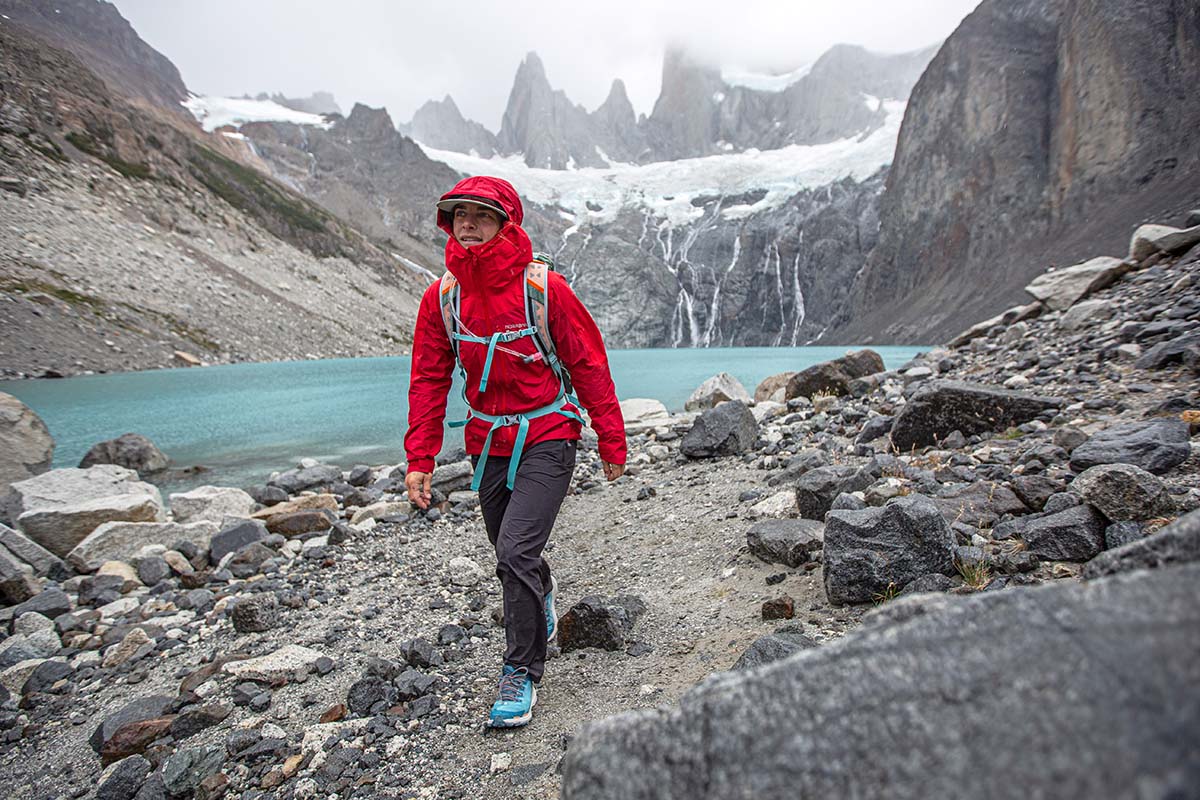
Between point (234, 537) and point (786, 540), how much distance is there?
5681 millimetres

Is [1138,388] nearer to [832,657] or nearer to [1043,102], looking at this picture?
[832,657]

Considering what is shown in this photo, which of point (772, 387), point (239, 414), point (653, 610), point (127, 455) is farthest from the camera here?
point (239, 414)

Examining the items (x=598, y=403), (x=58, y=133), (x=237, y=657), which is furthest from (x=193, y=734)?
(x=58, y=133)

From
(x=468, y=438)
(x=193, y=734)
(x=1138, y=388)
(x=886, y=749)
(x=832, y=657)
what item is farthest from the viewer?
(x=1138, y=388)

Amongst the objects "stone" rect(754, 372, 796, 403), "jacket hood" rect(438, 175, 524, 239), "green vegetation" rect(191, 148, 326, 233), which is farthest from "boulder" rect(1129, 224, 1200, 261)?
"green vegetation" rect(191, 148, 326, 233)

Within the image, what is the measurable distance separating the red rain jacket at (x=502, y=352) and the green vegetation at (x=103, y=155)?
234 feet

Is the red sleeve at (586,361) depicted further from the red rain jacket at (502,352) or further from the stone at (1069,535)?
the stone at (1069,535)

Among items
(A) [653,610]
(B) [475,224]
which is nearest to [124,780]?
(A) [653,610]

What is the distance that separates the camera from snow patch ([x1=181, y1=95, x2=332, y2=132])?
→ 468 ft

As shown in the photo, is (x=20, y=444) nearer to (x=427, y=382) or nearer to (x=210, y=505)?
(x=210, y=505)

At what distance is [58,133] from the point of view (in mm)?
54719

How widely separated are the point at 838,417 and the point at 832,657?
28.5ft

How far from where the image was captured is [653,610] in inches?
163

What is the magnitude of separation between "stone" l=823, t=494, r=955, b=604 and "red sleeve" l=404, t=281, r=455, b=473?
2365mm
